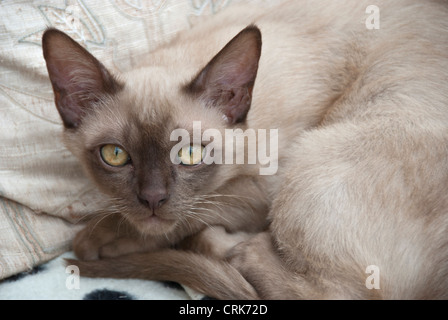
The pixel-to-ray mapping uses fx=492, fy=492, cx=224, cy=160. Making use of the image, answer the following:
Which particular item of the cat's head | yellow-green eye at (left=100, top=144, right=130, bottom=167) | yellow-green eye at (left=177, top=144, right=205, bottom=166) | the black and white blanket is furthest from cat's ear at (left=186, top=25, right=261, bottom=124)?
the black and white blanket

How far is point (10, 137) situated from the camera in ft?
5.45

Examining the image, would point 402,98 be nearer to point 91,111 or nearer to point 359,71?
point 359,71

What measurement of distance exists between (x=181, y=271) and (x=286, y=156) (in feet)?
1.64

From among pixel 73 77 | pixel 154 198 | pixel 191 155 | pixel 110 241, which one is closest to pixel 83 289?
pixel 110 241

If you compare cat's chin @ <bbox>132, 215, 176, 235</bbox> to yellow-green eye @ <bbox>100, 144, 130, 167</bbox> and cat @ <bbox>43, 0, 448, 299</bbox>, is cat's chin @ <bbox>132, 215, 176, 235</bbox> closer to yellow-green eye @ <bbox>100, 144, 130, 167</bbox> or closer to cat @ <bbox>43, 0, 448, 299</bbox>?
cat @ <bbox>43, 0, 448, 299</bbox>

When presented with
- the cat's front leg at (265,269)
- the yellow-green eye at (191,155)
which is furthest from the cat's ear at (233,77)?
the cat's front leg at (265,269)

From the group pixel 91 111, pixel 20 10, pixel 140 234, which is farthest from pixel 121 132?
pixel 20 10

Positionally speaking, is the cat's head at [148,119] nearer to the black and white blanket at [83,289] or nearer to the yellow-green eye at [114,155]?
the yellow-green eye at [114,155]

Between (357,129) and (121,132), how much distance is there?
694mm

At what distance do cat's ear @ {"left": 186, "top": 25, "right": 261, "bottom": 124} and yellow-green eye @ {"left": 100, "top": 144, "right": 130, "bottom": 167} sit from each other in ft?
0.90

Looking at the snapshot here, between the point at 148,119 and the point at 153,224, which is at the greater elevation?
the point at 148,119

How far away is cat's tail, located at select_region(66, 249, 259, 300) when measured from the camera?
4.48ft

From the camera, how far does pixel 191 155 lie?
1.40 metres

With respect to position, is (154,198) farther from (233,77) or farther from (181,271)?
(233,77)
